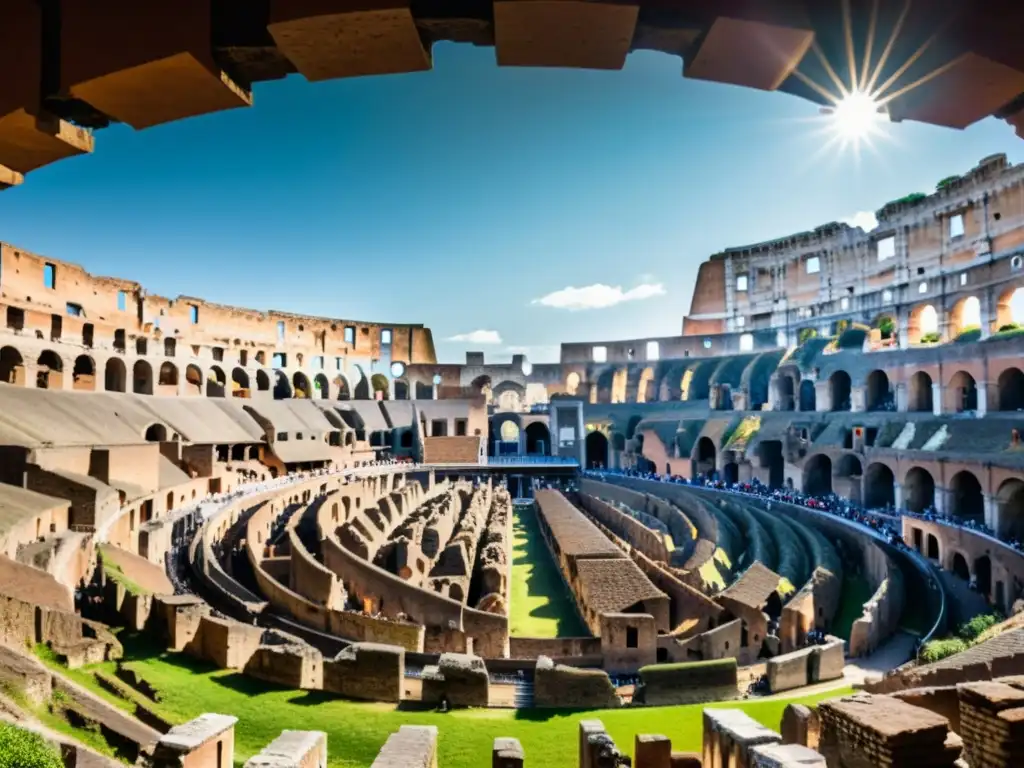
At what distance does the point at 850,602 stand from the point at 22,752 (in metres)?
18.9

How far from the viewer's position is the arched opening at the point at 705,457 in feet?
119

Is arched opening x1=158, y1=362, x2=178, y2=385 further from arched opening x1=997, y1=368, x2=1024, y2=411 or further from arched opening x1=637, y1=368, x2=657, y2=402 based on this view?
arched opening x1=997, y1=368, x2=1024, y2=411

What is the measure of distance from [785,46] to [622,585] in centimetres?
1402

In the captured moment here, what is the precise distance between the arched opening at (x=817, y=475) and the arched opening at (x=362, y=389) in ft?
104

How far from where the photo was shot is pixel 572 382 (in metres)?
51.5

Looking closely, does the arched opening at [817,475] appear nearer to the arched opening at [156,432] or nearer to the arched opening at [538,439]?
the arched opening at [538,439]

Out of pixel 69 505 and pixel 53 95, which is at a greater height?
pixel 53 95

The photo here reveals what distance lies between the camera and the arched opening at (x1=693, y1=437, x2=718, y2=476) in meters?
36.2

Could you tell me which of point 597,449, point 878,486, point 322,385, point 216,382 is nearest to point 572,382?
point 597,449

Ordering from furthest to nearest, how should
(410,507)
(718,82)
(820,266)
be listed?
(820,266)
(410,507)
(718,82)

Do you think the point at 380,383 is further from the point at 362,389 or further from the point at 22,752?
the point at 22,752

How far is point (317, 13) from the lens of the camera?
2117 millimetres

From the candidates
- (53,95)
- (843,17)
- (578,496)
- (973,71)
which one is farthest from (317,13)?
(578,496)

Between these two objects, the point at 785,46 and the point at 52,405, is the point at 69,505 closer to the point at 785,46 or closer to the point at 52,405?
the point at 52,405
